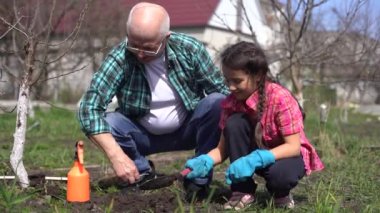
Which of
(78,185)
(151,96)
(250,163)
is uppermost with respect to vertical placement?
(151,96)

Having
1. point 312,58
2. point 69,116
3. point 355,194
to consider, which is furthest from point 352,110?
point 355,194

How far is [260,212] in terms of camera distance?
267 centimetres

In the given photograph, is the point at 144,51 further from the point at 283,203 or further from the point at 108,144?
the point at 283,203

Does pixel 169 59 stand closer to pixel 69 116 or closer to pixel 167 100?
pixel 167 100

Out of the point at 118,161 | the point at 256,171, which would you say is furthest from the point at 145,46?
the point at 256,171

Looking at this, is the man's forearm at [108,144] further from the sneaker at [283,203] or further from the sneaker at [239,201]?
the sneaker at [283,203]

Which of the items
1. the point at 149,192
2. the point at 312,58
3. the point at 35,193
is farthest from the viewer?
the point at 312,58

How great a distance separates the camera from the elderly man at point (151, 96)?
2.89 meters

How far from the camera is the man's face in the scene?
2.86 metres

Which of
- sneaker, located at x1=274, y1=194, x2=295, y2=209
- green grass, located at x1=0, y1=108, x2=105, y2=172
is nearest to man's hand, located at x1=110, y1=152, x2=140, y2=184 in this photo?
sneaker, located at x1=274, y1=194, x2=295, y2=209

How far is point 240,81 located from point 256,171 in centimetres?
44

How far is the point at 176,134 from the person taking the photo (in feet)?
11.4

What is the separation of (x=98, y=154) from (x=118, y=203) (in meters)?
2.50

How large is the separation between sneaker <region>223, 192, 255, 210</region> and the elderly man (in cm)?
27
